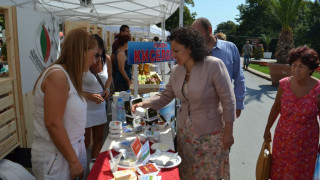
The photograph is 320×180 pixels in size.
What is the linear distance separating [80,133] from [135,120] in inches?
31.6

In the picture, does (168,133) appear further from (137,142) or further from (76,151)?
(76,151)

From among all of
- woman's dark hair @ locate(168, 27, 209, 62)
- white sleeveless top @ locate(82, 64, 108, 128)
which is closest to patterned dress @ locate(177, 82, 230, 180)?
woman's dark hair @ locate(168, 27, 209, 62)

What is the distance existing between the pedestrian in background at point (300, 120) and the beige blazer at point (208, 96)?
0.76m

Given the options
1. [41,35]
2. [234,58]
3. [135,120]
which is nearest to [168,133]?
[135,120]

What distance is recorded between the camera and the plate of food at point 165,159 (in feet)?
5.86

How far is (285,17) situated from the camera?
9.90 metres

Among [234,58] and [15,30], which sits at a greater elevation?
[15,30]

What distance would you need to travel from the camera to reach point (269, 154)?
2.51 meters

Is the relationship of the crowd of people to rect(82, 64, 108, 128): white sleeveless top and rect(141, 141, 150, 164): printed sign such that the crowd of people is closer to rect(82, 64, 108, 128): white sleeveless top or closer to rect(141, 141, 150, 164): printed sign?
rect(82, 64, 108, 128): white sleeveless top

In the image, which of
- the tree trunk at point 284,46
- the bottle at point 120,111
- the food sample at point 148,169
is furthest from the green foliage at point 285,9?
the food sample at point 148,169

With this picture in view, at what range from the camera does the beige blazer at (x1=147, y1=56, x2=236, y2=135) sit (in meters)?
1.97

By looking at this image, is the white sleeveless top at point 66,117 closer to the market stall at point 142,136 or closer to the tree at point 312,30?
the market stall at point 142,136

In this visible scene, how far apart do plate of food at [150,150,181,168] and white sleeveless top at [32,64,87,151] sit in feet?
1.93

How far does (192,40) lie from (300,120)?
1.29m
